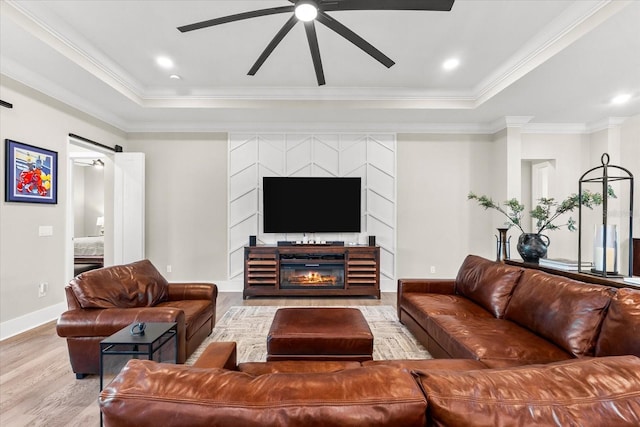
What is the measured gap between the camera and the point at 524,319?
2264mm

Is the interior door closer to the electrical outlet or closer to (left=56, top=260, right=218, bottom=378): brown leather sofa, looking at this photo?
the electrical outlet

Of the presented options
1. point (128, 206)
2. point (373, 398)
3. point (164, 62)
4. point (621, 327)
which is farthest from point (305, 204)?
point (373, 398)

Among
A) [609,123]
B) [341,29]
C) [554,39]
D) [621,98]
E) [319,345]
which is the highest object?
[554,39]

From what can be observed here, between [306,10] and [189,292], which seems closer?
[306,10]

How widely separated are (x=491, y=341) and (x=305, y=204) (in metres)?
3.52

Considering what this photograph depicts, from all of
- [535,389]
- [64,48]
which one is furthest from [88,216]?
[535,389]

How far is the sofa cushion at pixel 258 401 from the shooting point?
70cm

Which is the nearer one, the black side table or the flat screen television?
the black side table

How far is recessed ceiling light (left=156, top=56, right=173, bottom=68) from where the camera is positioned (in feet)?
11.7

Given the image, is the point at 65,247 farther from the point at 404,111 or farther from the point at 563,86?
the point at 563,86

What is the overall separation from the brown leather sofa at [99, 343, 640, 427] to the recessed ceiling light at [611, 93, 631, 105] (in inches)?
197

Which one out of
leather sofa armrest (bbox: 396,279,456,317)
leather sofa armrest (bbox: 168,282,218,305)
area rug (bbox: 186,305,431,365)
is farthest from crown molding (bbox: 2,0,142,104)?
leather sofa armrest (bbox: 396,279,456,317)

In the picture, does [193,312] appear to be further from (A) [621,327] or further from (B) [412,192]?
(B) [412,192]

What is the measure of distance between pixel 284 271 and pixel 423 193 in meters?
2.71
